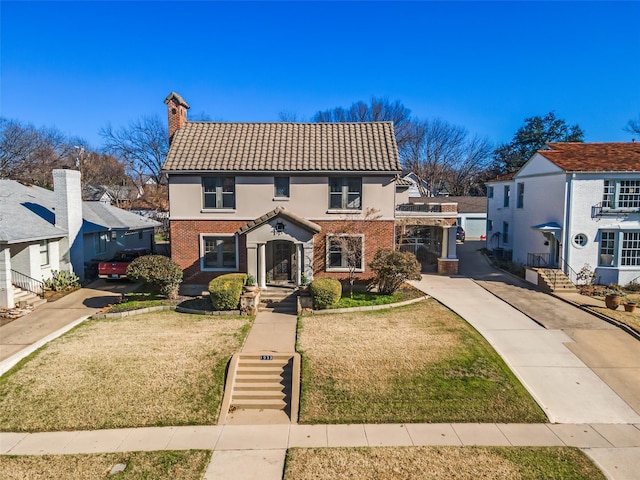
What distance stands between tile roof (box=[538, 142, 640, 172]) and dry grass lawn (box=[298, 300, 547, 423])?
12.8 meters

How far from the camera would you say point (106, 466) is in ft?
28.7

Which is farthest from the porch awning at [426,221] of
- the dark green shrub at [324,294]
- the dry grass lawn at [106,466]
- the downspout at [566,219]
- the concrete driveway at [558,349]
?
the dry grass lawn at [106,466]

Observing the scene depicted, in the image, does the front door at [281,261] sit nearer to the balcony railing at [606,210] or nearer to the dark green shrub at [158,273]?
the dark green shrub at [158,273]

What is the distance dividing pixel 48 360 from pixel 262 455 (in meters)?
8.51

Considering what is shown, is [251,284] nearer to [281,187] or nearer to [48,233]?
[281,187]

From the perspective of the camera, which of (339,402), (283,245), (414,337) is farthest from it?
(283,245)

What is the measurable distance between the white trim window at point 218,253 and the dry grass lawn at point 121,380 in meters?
5.71

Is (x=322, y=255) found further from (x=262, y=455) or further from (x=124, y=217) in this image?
(x=124, y=217)

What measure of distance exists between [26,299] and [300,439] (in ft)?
53.8

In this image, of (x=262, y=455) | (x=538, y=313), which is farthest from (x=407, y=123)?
(x=262, y=455)

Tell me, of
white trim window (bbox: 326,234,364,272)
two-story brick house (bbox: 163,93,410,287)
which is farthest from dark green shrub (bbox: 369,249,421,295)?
two-story brick house (bbox: 163,93,410,287)

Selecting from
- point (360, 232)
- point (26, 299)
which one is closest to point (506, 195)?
point (360, 232)

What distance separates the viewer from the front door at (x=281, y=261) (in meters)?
20.9

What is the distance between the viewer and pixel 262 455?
30.0 feet
